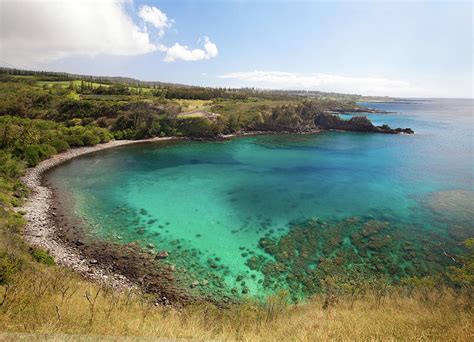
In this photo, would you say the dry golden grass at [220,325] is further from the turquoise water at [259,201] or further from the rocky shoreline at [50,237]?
the turquoise water at [259,201]

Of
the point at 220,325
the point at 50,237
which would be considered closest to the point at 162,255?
the point at 50,237

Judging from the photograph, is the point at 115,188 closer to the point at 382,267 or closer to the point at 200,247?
the point at 200,247

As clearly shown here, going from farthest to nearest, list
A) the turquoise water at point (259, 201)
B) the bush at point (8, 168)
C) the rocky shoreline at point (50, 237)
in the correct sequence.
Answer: the bush at point (8, 168) → the turquoise water at point (259, 201) → the rocky shoreline at point (50, 237)

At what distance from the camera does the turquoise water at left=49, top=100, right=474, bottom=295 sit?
18391 mm

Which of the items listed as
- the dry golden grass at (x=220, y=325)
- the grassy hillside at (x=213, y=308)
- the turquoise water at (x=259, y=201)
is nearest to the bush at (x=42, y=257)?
the grassy hillside at (x=213, y=308)

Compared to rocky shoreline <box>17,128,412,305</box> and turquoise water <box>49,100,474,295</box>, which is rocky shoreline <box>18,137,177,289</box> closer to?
rocky shoreline <box>17,128,412,305</box>

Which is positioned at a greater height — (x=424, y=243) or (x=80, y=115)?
(x=80, y=115)

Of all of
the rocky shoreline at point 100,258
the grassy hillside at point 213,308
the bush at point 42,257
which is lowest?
the rocky shoreline at point 100,258

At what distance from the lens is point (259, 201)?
28047mm

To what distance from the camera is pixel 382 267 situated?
17.0m

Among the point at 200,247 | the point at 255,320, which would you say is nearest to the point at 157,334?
the point at 255,320

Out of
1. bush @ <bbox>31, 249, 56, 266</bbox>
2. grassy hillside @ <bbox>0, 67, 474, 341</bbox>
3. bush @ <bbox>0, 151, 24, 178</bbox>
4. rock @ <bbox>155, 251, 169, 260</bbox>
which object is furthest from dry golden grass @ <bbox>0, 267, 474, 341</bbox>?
bush @ <bbox>0, 151, 24, 178</bbox>

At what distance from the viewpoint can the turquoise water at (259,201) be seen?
1839cm

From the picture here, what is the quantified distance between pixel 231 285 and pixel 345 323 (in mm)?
8765
